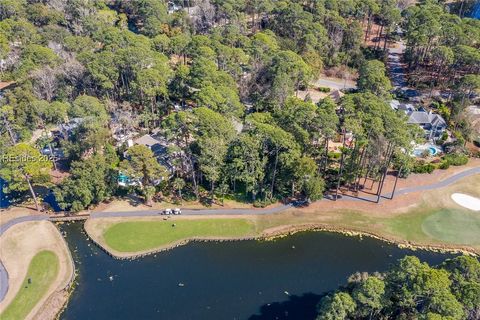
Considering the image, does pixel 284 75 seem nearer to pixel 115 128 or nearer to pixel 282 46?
pixel 282 46

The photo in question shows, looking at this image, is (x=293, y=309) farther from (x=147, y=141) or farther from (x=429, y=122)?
(x=429, y=122)

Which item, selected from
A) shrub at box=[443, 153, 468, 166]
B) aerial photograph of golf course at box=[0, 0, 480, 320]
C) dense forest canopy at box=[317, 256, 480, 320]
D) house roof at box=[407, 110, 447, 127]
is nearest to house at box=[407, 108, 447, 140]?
house roof at box=[407, 110, 447, 127]

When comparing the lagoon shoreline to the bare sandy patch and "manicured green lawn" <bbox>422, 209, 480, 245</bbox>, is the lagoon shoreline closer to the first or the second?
"manicured green lawn" <bbox>422, 209, 480, 245</bbox>

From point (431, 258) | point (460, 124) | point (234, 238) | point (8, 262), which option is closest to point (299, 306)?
point (234, 238)

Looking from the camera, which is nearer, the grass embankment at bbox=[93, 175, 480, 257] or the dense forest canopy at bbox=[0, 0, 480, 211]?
the grass embankment at bbox=[93, 175, 480, 257]

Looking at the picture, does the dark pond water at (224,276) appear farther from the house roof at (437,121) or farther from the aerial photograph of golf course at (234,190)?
the house roof at (437,121)

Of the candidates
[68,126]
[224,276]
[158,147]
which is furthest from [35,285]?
[68,126]
